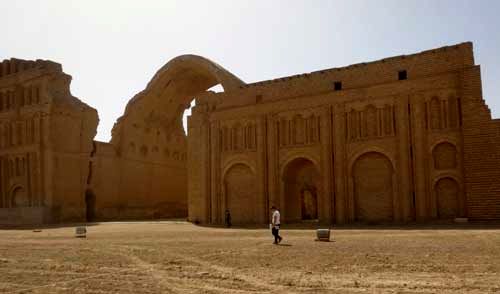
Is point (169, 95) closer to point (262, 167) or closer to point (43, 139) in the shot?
point (43, 139)

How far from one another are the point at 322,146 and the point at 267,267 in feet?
56.3

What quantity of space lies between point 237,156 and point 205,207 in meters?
4.04

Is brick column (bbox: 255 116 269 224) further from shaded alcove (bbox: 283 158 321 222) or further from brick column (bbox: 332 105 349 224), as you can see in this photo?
brick column (bbox: 332 105 349 224)

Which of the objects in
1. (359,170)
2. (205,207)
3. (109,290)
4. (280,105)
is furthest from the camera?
(205,207)

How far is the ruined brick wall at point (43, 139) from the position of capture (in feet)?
126

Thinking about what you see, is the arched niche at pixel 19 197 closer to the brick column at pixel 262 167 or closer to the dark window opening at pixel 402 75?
the brick column at pixel 262 167

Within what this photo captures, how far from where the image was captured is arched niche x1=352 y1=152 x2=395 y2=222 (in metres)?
26.7

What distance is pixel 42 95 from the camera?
3922 centimetres

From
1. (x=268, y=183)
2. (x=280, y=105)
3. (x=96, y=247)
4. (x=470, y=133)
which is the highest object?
(x=280, y=105)

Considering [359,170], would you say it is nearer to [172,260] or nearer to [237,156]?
[237,156]

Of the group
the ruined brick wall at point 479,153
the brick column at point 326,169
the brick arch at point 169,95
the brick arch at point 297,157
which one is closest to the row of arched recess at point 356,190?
the brick arch at point 297,157

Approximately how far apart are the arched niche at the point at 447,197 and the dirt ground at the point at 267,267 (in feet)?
24.2

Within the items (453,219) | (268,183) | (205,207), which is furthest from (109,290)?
(205,207)

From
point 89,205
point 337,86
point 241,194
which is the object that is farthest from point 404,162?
point 89,205
